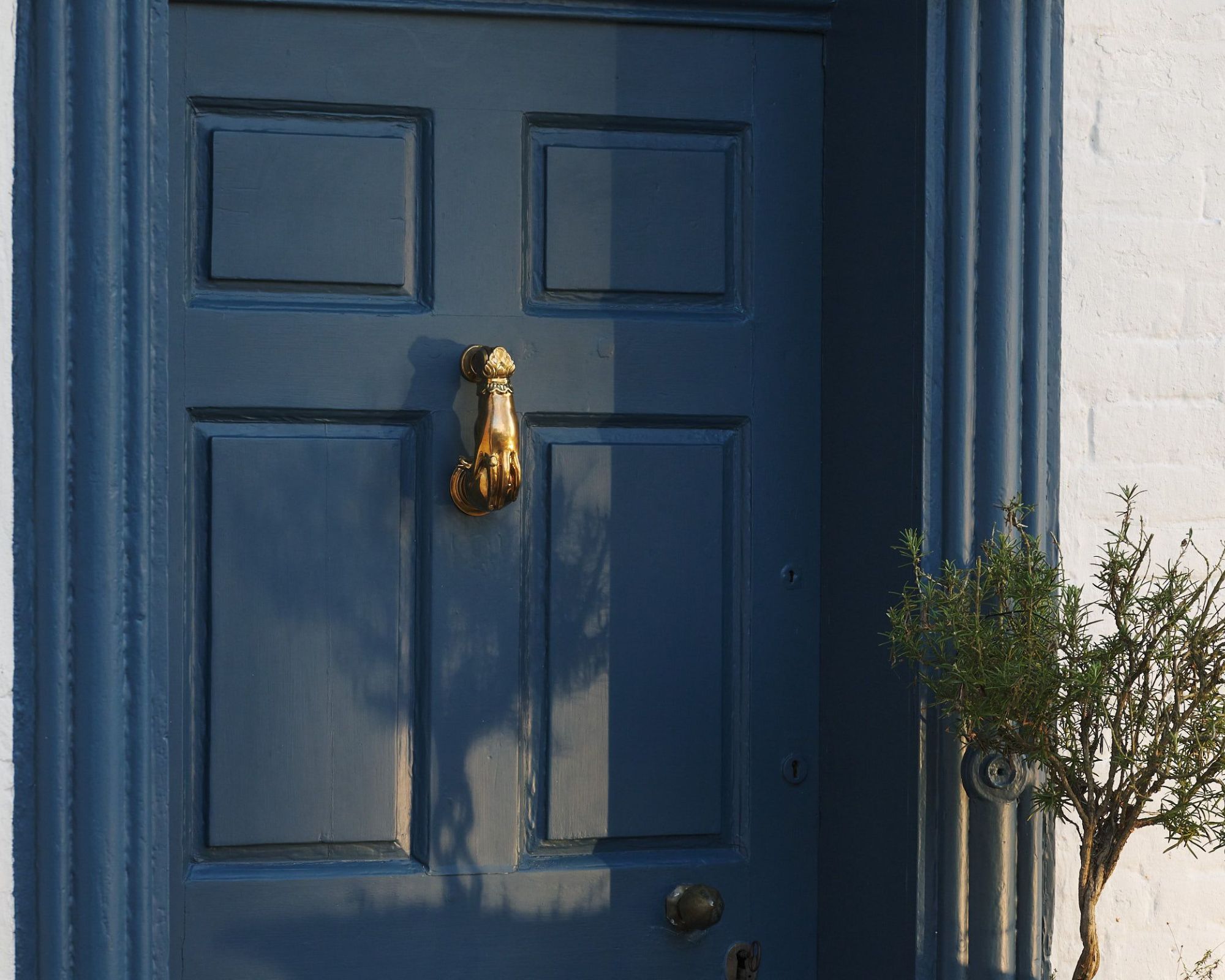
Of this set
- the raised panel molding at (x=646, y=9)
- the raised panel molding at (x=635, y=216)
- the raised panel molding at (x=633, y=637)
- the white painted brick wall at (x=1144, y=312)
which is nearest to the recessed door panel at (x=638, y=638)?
the raised panel molding at (x=633, y=637)

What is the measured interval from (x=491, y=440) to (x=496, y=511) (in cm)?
13

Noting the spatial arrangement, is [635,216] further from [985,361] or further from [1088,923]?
[1088,923]

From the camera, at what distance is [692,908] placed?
2.02 metres

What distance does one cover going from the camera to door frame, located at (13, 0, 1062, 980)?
5.24 ft

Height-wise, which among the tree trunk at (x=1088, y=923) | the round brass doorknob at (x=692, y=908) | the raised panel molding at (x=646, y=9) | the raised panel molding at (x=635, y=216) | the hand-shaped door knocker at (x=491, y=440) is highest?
the raised panel molding at (x=646, y=9)

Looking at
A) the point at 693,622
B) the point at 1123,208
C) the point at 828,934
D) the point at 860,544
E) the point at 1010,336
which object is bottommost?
the point at 828,934

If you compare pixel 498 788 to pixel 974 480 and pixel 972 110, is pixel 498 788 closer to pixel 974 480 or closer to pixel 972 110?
pixel 974 480

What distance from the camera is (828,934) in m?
2.05

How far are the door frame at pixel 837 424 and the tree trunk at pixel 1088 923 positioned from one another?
0.20 meters

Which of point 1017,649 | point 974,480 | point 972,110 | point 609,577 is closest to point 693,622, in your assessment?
point 609,577

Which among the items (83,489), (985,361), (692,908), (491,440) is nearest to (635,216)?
(491,440)

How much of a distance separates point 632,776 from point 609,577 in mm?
305

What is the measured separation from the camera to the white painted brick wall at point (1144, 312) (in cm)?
188

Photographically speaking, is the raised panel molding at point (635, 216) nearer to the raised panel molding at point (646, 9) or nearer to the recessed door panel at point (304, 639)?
the raised panel molding at point (646, 9)
